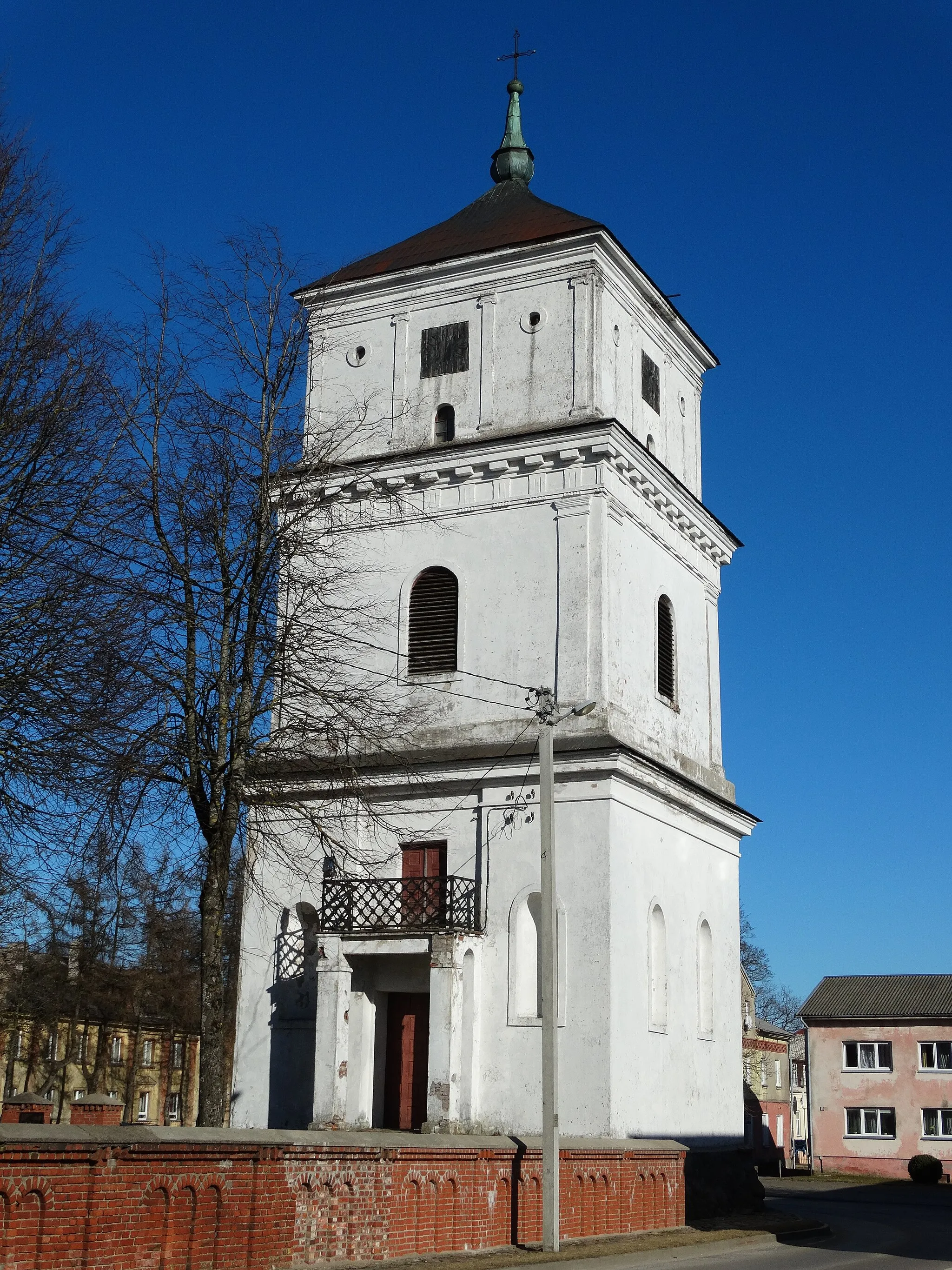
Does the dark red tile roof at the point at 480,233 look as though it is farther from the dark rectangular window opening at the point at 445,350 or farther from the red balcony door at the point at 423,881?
the red balcony door at the point at 423,881

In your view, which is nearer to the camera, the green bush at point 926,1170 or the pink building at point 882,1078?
the green bush at point 926,1170

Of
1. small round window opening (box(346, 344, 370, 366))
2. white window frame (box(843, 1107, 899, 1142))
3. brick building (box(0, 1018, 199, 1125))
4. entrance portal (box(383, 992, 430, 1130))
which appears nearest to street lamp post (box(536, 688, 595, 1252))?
entrance portal (box(383, 992, 430, 1130))

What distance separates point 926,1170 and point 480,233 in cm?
4210

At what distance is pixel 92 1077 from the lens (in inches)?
1951

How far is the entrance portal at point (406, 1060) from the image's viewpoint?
85.9ft

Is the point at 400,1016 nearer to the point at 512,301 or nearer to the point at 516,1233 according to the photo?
the point at 516,1233

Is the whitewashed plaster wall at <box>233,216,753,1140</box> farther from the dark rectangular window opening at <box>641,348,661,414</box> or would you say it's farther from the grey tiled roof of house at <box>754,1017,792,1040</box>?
the grey tiled roof of house at <box>754,1017,792,1040</box>

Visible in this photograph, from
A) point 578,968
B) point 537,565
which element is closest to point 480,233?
point 537,565

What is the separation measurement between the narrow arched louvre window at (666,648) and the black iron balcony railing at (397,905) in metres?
6.39

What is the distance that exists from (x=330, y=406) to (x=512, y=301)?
4535mm

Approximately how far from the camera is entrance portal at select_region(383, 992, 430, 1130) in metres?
26.2

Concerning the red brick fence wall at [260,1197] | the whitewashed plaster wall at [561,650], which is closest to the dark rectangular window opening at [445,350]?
the whitewashed plaster wall at [561,650]

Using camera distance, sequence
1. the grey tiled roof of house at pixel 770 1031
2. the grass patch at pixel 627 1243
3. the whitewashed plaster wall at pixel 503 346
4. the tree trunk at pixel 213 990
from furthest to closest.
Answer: the grey tiled roof of house at pixel 770 1031 < the whitewashed plaster wall at pixel 503 346 < the tree trunk at pixel 213 990 < the grass patch at pixel 627 1243

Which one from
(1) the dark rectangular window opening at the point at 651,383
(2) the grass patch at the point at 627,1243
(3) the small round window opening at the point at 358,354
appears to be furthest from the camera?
(1) the dark rectangular window opening at the point at 651,383
